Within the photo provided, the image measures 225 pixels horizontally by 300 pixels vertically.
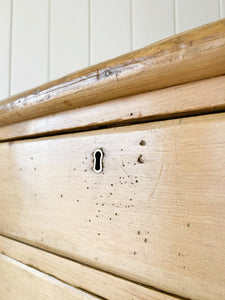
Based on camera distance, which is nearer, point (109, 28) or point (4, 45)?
point (109, 28)

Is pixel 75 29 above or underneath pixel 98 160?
above

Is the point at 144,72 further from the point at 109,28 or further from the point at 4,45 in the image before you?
the point at 4,45

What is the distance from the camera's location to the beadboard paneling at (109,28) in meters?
0.82

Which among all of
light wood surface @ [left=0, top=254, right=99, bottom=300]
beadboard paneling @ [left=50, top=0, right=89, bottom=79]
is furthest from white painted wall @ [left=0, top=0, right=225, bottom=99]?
light wood surface @ [left=0, top=254, right=99, bottom=300]

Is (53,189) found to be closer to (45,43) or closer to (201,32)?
(201,32)

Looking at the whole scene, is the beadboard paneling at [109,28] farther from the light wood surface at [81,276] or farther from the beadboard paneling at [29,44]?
the light wood surface at [81,276]

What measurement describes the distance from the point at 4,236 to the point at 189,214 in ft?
1.10

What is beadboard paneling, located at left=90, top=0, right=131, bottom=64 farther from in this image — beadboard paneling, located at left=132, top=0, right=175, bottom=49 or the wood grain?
the wood grain

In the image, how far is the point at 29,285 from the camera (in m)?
0.38

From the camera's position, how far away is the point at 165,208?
0.79 feet

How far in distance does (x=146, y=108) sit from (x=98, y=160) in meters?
0.08

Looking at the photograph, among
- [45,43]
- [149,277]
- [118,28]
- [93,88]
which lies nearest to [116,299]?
[149,277]

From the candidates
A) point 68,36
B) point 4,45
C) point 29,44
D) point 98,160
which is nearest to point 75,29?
point 68,36

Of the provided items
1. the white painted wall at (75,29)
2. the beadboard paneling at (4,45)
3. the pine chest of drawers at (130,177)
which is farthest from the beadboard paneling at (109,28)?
the pine chest of drawers at (130,177)
